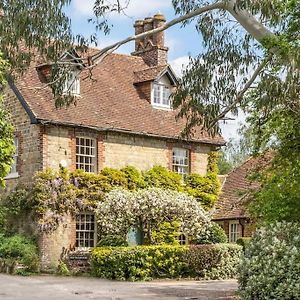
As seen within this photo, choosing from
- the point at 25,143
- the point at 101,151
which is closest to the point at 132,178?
the point at 101,151

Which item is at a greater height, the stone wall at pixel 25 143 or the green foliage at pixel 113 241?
the stone wall at pixel 25 143

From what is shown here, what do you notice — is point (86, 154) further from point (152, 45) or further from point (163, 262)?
point (152, 45)

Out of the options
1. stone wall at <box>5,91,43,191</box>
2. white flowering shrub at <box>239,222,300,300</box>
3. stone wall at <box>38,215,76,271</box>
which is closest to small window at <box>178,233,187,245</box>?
stone wall at <box>38,215,76,271</box>

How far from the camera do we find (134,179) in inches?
1164

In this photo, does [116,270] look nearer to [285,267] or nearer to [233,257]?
[233,257]

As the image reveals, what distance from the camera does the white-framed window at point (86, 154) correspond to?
2870 centimetres

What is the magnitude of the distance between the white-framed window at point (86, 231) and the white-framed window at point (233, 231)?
771 centimetres

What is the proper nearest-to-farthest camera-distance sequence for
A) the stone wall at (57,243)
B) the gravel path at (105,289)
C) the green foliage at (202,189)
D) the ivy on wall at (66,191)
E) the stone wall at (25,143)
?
the gravel path at (105,289), the stone wall at (57,243), the ivy on wall at (66,191), the stone wall at (25,143), the green foliage at (202,189)

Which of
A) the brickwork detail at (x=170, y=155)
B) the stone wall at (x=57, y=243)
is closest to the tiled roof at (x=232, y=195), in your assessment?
the brickwork detail at (x=170, y=155)

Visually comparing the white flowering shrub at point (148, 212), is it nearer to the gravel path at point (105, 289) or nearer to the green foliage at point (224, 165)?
the gravel path at point (105, 289)

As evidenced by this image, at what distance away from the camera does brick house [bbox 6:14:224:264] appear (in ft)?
91.1

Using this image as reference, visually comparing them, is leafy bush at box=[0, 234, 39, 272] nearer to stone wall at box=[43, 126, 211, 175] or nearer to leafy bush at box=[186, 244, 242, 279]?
stone wall at box=[43, 126, 211, 175]

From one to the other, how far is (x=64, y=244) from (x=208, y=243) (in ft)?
18.9

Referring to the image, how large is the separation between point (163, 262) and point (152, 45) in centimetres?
1385
